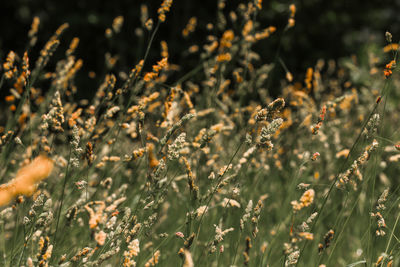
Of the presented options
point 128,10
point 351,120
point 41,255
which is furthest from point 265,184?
point 128,10

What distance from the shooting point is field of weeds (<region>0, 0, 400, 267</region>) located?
1.19 meters

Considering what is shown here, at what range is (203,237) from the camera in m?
2.13

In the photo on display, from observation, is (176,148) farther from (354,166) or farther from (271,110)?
(354,166)

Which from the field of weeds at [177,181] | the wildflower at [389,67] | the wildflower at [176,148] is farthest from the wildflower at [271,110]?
the wildflower at [389,67]

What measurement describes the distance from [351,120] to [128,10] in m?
4.03

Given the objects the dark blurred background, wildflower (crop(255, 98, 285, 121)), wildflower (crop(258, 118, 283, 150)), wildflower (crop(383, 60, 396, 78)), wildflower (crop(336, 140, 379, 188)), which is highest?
the dark blurred background

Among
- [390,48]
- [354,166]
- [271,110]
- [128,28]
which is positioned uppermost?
[128,28]

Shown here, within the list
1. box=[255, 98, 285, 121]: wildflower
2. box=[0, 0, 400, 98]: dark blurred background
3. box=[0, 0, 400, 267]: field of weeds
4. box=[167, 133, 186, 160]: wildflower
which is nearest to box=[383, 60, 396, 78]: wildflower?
box=[0, 0, 400, 267]: field of weeds

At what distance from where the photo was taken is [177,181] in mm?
2475

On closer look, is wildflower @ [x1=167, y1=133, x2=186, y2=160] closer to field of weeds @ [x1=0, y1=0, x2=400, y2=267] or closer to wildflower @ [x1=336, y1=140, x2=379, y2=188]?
field of weeds @ [x1=0, y1=0, x2=400, y2=267]

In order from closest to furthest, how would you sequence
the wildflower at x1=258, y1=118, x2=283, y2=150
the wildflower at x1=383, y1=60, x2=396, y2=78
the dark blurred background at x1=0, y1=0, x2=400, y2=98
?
the wildflower at x1=258, y1=118, x2=283, y2=150 < the wildflower at x1=383, y1=60, x2=396, y2=78 < the dark blurred background at x1=0, y1=0, x2=400, y2=98

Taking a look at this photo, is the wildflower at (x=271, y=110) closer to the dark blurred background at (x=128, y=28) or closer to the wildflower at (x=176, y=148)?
the wildflower at (x=176, y=148)

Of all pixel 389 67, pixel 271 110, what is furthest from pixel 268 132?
pixel 389 67

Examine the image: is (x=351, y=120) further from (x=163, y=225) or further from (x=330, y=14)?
(x=330, y=14)
